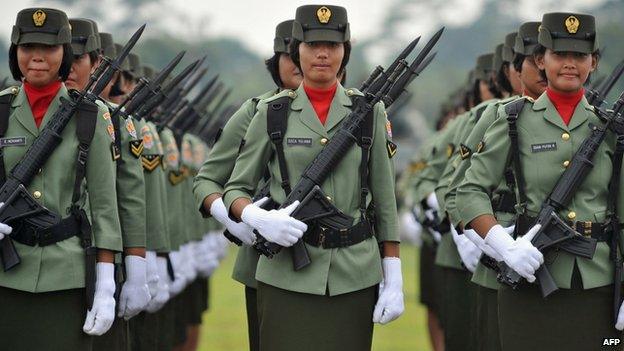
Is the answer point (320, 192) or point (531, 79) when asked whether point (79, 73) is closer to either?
point (320, 192)

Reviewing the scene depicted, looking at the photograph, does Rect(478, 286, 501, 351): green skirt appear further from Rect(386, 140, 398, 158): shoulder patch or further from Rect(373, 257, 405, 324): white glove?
Rect(386, 140, 398, 158): shoulder patch

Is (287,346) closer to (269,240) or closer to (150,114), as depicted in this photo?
(269,240)

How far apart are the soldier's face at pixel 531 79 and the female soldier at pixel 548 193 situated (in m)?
1.11

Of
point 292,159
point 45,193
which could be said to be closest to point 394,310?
point 292,159

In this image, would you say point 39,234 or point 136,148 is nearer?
point 39,234

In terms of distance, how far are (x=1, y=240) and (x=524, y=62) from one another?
3363 millimetres

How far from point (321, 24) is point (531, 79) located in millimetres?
1838

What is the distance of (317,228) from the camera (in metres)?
6.37

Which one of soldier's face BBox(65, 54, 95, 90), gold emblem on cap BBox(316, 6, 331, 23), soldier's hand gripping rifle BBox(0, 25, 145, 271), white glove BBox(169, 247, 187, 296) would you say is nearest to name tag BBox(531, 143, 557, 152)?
gold emblem on cap BBox(316, 6, 331, 23)

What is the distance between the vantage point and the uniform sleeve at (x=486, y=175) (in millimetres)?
6656

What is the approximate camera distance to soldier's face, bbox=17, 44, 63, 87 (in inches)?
247

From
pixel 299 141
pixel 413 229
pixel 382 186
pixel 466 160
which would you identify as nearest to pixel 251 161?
pixel 299 141

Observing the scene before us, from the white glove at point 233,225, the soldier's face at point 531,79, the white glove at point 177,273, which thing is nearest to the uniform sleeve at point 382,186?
the white glove at point 233,225

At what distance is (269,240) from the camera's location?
6.25 metres
